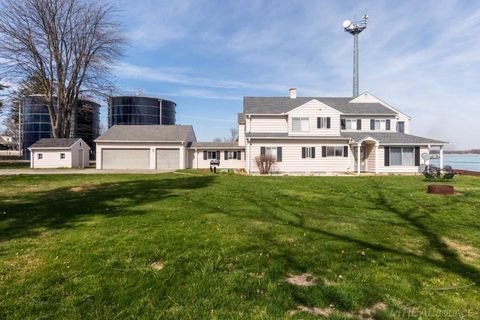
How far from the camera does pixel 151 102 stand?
45750 mm

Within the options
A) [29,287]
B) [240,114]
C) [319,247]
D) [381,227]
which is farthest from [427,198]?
[240,114]

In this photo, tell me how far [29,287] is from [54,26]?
33029mm

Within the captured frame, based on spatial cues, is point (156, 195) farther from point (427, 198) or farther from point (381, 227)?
point (427, 198)

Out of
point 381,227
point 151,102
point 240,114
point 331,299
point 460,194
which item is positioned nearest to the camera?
point 331,299

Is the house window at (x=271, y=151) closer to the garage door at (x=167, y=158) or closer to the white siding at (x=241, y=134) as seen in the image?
the white siding at (x=241, y=134)

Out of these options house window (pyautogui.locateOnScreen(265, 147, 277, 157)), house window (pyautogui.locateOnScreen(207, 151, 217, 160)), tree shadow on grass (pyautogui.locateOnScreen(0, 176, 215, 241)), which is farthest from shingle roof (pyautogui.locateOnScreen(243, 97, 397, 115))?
tree shadow on grass (pyautogui.locateOnScreen(0, 176, 215, 241))

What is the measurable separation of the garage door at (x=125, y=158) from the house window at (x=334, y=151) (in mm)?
16950

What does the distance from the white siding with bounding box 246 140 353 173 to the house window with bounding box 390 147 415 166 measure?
3.69 meters

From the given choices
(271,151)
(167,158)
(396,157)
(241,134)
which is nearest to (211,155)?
(241,134)

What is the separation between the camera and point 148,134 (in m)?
29.4

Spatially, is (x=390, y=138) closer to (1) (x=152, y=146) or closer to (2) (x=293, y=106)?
(2) (x=293, y=106)

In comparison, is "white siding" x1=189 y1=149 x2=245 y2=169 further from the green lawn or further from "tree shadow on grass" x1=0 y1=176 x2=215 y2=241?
the green lawn

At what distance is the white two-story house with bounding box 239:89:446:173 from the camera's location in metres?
22.2

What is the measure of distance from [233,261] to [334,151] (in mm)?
20143
